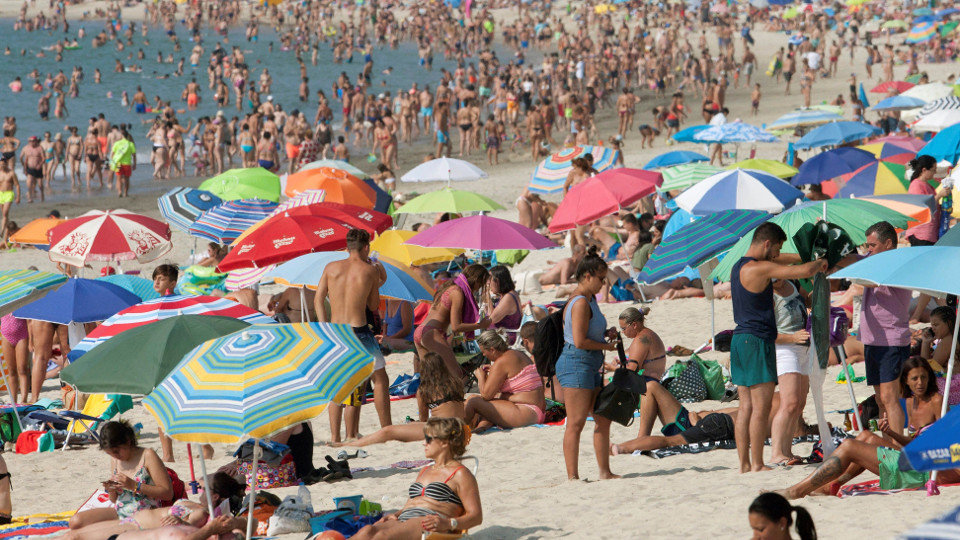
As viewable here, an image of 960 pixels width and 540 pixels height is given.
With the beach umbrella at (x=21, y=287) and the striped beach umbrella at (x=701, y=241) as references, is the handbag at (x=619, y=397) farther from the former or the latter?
the beach umbrella at (x=21, y=287)

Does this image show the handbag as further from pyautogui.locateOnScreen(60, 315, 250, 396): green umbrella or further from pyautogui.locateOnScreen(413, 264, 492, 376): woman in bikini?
pyautogui.locateOnScreen(413, 264, 492, 376): woman in bikini

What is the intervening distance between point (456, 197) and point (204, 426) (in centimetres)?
668

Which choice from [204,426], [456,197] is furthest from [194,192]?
[204,426]

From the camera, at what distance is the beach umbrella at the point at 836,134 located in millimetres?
15180

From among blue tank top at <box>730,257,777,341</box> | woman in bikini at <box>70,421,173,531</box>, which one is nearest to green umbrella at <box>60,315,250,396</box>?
woman in bikini at <box>70,421,173,531</box>

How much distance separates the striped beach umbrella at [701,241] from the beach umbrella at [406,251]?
6.09 feet

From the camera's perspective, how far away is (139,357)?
16.3ft

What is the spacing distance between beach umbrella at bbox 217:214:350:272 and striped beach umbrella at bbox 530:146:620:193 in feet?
15.3

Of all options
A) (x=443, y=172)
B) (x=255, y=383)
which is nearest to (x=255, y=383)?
(x=255, y=383)

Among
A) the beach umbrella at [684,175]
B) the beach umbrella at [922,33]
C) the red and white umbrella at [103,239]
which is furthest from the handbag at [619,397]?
the beach umbrella at [922,33]

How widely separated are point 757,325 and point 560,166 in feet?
25.8

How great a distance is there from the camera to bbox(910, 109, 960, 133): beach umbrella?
13.9 m

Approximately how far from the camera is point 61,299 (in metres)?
7.23

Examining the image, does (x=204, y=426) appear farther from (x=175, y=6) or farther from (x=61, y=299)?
(x=175, y=6)
